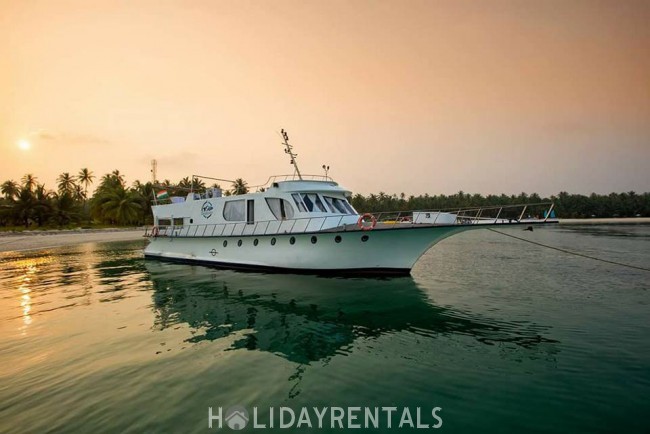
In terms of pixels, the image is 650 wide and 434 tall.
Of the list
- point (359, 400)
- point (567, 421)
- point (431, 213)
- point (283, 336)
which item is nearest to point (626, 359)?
point (567, 421)

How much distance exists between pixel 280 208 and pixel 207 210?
18.0ft

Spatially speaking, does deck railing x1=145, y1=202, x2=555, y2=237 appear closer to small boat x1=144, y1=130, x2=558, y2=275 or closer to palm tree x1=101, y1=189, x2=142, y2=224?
small boat x1=144, y1=130, x2=558, y2=275

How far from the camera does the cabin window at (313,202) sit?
15346mm

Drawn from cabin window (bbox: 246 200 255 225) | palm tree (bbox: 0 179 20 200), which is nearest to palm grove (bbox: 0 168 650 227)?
palm tree (bbox: 0 179 20 200)

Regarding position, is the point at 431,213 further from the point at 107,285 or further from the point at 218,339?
the point at 107,285

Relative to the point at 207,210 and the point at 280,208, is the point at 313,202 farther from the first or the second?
the point at 207,210

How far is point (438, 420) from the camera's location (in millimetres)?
4480

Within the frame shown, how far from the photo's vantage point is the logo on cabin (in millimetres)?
18483

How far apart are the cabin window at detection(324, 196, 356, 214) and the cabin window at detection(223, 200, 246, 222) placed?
4.48m

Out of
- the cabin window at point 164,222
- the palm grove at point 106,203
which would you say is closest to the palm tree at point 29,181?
the palm grove at point 106,203

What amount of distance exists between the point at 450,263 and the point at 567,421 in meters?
16.2

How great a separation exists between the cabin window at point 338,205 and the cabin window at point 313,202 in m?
0.48

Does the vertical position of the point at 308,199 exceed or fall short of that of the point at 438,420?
it exceeds it

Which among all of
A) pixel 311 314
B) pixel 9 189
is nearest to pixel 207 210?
pixel 311 314
